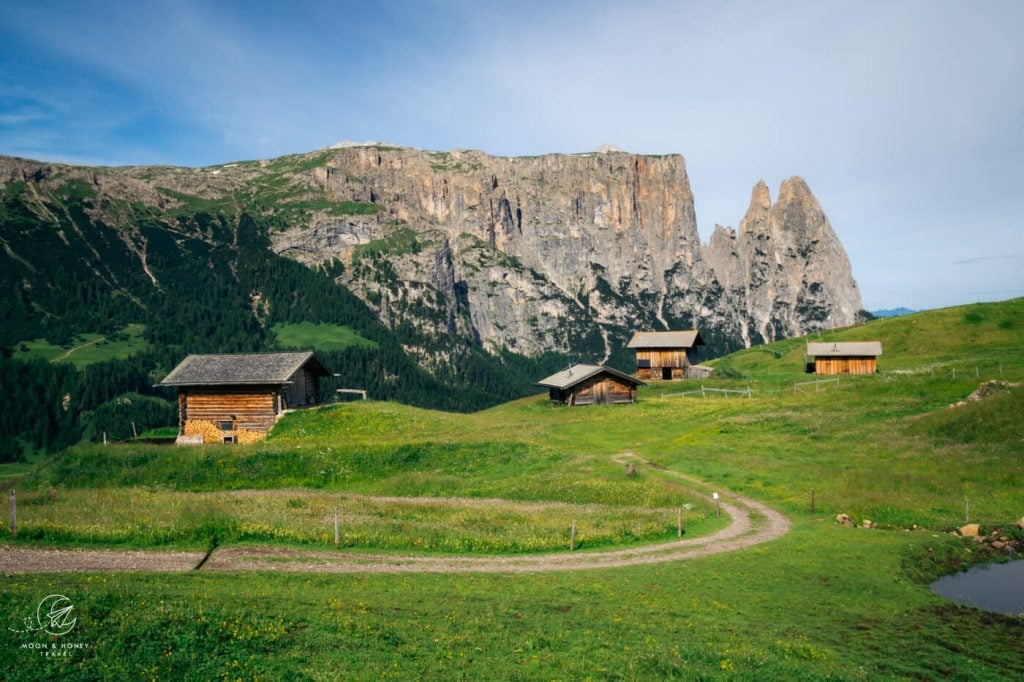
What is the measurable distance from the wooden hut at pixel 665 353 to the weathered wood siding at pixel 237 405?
2457 inches

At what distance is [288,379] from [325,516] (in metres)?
32.2

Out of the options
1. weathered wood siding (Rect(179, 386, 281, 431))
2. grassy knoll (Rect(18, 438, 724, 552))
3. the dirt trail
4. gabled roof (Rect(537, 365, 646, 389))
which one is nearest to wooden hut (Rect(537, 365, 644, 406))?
gabled roof (Rect(537, 365, 646, 389))

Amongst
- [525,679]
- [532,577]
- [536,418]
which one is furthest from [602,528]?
[536,418]

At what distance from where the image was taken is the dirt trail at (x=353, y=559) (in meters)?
23.5

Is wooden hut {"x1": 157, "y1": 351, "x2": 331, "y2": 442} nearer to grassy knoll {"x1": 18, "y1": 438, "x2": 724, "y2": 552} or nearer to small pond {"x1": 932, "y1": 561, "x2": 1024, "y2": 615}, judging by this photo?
grassy knoll {"x1": 18, "y1": 438, "x2": 724, "y2": 552}

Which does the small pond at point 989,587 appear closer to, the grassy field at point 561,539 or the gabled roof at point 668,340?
the grassy field at point 561,539

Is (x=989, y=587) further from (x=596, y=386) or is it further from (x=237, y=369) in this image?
(x=237, y=369)

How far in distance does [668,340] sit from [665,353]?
230 cm

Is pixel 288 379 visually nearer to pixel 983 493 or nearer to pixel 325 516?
pixel 325 516

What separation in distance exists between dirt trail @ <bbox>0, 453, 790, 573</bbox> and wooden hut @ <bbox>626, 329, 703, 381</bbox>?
245 feet

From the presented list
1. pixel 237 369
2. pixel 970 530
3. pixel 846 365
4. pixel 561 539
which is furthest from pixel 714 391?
pixel 237 369

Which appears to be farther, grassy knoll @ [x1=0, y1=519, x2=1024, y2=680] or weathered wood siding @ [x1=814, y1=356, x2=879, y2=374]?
weathered wood siding @ [x1=814, y1=356, x2=879, y2=374]

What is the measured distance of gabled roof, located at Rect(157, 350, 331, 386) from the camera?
6269 centimetres

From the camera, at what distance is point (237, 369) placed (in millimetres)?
64500
